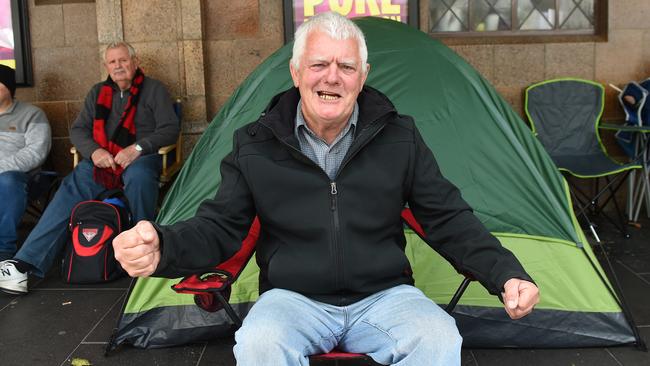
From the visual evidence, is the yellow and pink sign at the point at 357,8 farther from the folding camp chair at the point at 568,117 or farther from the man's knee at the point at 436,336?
the man's knee at the point at 436,336

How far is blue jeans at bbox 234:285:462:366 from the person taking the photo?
1.63m

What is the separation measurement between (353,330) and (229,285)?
1.31 ft

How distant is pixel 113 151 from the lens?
14.0 ft

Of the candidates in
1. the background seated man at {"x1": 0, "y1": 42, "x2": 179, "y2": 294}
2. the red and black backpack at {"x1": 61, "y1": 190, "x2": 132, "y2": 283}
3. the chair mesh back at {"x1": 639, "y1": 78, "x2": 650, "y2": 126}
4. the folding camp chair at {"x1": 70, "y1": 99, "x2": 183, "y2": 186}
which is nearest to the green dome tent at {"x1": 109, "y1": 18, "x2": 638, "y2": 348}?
the red and black backpack at {"x1": 61, "y1": 190, "x2": 132, "y2": 283}

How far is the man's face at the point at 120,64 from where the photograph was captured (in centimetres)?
433

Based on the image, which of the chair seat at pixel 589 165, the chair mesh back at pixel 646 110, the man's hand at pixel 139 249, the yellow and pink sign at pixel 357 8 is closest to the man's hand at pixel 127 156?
the yellow and pink sign at pixel 357 8

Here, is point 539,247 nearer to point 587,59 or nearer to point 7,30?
point 587,59

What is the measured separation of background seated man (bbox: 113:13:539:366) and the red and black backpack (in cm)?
197

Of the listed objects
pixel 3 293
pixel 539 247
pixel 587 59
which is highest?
pixel 587 59

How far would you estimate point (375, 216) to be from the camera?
75.2 inches

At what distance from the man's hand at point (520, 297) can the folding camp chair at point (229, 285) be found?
0.27 meters

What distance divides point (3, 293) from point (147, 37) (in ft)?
7.10

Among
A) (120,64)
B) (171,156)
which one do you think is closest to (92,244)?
(171,156)

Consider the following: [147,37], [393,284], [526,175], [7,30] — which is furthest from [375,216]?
[7,30]
